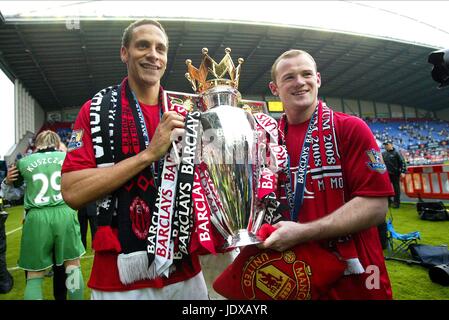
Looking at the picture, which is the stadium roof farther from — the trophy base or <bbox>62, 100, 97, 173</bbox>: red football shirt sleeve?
the trophy base

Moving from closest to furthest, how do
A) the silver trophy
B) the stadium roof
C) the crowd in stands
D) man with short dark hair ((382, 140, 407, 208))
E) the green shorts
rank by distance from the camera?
the silver trophy, the green shorts, man with short dark hair ((382, 140, 407, 208)), the stadium roof, the crowd in stands

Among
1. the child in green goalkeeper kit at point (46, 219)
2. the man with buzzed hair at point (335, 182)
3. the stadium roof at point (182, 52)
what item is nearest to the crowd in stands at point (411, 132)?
the stadium roof at point (182, 52)

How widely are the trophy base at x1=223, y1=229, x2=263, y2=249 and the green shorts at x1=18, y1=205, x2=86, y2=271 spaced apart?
248cm

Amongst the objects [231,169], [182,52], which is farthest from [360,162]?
[182,52]

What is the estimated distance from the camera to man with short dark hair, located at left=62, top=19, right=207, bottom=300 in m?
0.90

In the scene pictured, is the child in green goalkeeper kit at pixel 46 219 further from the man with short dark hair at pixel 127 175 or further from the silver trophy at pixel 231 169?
the silver trophy at pixel 231 169

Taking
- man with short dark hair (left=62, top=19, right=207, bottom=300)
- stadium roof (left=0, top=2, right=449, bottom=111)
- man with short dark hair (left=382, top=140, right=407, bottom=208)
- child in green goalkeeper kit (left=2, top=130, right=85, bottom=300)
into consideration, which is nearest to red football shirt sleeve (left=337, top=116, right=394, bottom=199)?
man with short dark hair (left=62, top=19, right=207, bottom=300)

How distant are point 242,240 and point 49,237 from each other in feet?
8.52

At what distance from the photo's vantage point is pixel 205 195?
3.09ft

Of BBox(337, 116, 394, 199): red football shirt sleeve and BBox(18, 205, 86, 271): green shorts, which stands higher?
BBox(337, 116, 394, 199): red football shirt sleeve

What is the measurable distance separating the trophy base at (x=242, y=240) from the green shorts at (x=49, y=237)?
8.14 ft

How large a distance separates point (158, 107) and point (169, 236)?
1.62 ft

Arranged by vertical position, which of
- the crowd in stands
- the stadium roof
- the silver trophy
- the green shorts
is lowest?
the green shorts

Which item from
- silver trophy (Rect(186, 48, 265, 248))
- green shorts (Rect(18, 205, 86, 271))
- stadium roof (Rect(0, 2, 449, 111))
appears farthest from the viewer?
stadium roof (Rect(0, 2, 449, 111))
